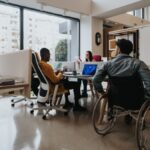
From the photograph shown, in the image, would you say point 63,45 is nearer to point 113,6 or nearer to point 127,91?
point 113,6

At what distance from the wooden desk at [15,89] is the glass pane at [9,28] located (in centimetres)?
444

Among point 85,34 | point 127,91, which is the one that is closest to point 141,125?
point 127,91

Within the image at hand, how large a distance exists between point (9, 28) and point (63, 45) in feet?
6.53

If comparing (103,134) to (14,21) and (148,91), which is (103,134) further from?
(14,21)

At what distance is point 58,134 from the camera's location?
258cm

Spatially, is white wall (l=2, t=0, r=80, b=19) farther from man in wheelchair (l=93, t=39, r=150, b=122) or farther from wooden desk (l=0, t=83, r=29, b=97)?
wooden desk (l=0, t=83, r=29, b=97)

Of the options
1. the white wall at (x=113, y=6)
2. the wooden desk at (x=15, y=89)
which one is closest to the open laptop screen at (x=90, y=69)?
the wooden desk at (x=15, y=89)

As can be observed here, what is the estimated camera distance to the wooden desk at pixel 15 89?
152 centimetres

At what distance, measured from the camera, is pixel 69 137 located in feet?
8.12

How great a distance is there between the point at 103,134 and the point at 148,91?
0.87 m

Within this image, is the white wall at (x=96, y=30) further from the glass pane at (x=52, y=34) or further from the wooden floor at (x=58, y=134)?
the wooden floor at (x=58, y=134)

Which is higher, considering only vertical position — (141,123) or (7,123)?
(141,123)

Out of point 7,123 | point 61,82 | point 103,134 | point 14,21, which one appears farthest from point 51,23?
point 103,134

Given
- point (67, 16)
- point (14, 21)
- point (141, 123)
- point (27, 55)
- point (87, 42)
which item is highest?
point (67, 16)
